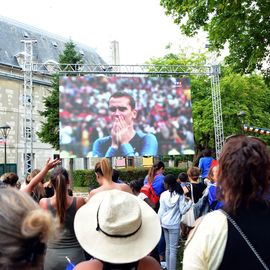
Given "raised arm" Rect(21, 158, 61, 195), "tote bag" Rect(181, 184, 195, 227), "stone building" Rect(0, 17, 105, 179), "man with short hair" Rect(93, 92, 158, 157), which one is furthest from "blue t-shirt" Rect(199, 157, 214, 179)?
Result: "stone building" Rect(0, 17, 105, 179)

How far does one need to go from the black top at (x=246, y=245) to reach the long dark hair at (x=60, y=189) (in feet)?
7.41

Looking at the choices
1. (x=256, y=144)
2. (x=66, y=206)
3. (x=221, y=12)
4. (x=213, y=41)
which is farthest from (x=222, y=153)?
(x=213, y=41)

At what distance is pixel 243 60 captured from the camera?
40.2ft

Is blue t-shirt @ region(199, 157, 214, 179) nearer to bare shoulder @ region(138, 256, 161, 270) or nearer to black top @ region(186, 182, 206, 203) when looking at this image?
black top @ region(186, 182, 206, 203)

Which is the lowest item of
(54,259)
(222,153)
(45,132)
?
(54,259)

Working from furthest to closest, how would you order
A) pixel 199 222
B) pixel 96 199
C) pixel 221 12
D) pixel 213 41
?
pixel 213 41
pixel 221 12
pixel 96 199
pixel 199 222

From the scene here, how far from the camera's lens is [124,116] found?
64.1 ft

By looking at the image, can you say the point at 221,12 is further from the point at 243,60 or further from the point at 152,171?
the point at 152,171

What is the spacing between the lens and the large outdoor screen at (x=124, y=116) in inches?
747

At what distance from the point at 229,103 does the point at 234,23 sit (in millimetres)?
19704

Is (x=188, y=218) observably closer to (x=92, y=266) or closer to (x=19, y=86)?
(x=92, y=266)

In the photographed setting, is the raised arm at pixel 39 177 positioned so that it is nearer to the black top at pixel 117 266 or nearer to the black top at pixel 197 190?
the black top at pixel 117 266

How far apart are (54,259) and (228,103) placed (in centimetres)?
2743

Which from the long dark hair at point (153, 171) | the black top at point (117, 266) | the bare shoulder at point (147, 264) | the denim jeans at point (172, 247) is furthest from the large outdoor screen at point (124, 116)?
the black top at point (117, 266)
